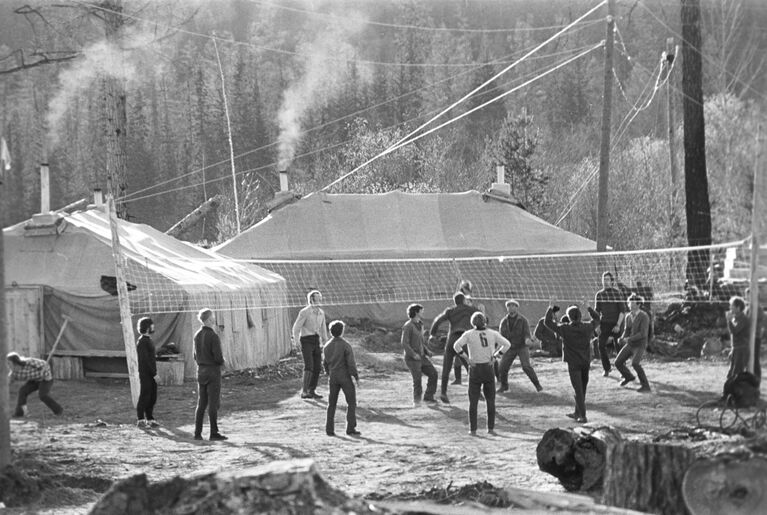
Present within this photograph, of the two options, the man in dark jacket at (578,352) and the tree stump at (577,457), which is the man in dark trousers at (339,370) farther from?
the tree stump at (577,457)

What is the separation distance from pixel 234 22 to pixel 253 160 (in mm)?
52243

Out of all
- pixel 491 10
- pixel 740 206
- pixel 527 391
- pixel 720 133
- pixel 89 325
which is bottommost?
pixel 527 391

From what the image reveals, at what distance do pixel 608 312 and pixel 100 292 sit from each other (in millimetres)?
9198

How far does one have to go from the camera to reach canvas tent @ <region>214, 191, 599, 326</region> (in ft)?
92.1

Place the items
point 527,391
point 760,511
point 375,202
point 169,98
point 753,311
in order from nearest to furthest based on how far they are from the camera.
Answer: point 760,511 → point 753,311 → point 527,391 → point 375,202 → point 169,98

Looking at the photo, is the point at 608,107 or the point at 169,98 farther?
the point at 169,98

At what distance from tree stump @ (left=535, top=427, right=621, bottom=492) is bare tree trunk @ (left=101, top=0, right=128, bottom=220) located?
15.4 m

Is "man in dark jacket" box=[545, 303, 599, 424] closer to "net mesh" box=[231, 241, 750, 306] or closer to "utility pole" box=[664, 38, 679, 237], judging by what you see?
"utility pole" box=[664, 38, 679, 237]

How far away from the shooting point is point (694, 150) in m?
12.0

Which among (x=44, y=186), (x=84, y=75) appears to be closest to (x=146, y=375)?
(x=44, y=186)

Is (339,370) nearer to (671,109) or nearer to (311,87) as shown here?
(671,109)

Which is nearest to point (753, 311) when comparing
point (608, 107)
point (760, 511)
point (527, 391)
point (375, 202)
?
point (760, 511)

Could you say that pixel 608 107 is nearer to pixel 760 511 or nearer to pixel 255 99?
pixel 760 511

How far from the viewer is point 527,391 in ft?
56.5
